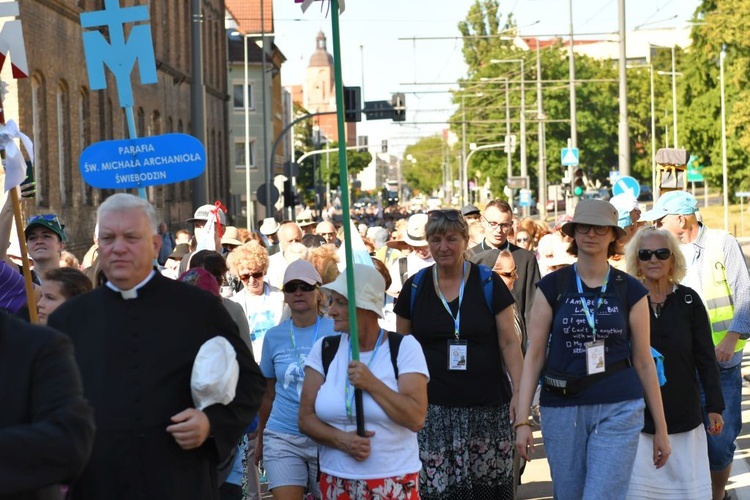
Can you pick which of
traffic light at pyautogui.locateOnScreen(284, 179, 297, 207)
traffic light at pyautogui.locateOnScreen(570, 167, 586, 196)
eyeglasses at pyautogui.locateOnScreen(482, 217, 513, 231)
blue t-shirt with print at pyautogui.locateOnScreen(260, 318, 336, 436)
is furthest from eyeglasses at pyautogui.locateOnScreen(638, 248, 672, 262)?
traffic light at pyautogui.locateOnScreen(284, 179, 297, 207)

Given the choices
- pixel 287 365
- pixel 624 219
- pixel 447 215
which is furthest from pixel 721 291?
pixel 287 365

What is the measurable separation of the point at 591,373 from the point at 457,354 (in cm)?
88

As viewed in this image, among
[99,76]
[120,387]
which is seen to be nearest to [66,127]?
[99,76]

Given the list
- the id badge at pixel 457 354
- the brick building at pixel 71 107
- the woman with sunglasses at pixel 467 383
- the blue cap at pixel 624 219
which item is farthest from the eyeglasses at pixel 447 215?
the brick building at pixel 71 107

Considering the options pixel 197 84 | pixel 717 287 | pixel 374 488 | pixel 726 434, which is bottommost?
pixel 726 434

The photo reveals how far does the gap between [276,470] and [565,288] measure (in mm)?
1727

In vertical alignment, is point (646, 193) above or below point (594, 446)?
above

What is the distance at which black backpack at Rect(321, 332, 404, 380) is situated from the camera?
6.11 meters

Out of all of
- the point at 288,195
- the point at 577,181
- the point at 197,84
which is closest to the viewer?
the point at 197,84

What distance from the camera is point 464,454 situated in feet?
24.0

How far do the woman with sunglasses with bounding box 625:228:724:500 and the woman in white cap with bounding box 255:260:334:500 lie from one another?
5.49 feet

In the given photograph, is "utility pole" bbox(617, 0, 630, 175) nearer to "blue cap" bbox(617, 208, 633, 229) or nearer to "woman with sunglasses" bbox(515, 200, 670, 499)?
"blue cap" bbox(617, 208, 633, 229)

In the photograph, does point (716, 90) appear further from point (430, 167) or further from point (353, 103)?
point (430, 167)

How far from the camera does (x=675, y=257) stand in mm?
7598
